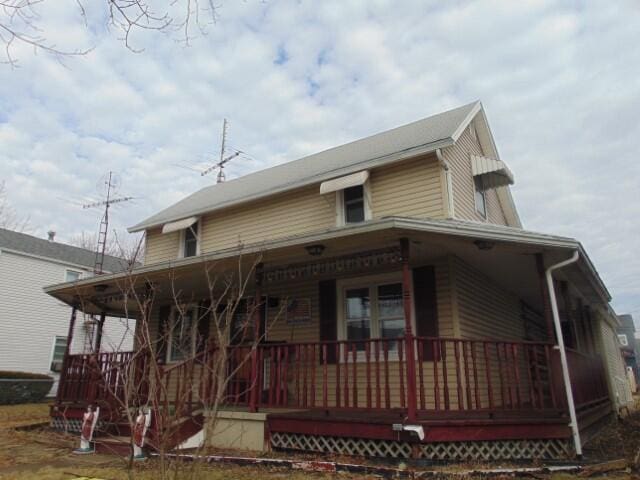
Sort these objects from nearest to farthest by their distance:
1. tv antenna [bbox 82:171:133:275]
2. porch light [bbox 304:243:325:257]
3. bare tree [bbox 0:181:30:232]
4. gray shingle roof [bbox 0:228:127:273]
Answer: porch light [bbox 304:243:325:257] → tv antenna [bbox 82:171:133:275] → gray shingle roof [bbox 0:228:127:273] → bare tree [bbox 0:181:30:232]

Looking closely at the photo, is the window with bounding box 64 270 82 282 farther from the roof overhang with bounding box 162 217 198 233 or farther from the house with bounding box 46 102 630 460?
the roof overhang with bounding box 162 217 198 233

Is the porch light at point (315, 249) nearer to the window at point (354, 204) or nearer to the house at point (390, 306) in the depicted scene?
the house at point (390, 306)

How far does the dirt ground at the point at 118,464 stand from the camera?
200 inches

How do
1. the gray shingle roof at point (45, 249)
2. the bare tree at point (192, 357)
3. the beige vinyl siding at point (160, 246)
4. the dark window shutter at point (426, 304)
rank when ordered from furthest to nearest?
1. the gray shingle roof at point (45, 249)
2. the beige vinyl siding at point (160, 246)
3. the dark window shutter at point (426, 304)
4. the bare tree at point (192, 357)

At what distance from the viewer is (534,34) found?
8828 mm

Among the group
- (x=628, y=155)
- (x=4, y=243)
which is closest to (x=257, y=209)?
(x=4, y=243)

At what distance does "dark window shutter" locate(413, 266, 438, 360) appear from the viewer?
774 cm

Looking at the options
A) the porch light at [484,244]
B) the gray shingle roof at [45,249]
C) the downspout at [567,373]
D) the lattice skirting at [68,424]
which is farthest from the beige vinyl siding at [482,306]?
the gray shingle roof at [45,249]

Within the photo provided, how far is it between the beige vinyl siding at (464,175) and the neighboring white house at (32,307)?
13.9m

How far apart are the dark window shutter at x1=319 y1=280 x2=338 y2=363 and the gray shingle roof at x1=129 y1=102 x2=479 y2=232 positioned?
2386mm

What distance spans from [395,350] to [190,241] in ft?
22.5

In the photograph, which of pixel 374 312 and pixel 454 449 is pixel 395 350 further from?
pixel 454 449

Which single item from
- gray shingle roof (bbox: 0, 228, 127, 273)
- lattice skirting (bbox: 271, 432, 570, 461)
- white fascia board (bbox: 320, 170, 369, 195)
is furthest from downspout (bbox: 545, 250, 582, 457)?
gray shingle roof (bbox: 0, 228, 127, 273)

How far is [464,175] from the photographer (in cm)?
1004
